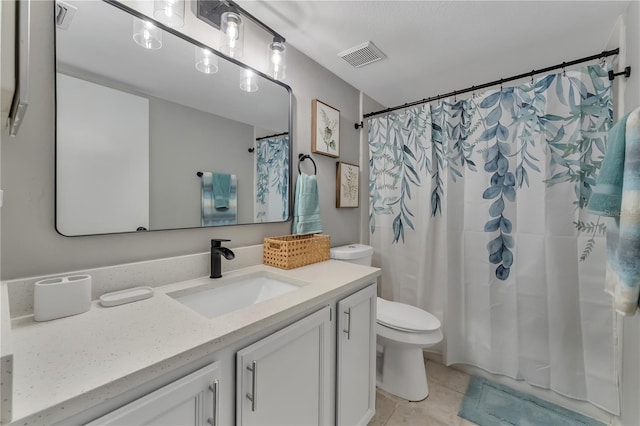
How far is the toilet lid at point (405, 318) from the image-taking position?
1.59 metres

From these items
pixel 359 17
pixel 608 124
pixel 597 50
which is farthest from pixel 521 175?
pixel 359 17

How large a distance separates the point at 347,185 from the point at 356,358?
4.18 feet

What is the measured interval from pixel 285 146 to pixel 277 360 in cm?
119

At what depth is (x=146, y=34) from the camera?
3.43ft

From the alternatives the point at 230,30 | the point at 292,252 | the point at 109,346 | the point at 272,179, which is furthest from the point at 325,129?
the point at 109,346

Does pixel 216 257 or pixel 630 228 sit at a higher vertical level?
pixel 630 228

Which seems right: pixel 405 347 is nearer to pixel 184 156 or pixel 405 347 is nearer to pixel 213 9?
pixel 184 156

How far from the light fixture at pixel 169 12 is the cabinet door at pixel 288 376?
129 cm

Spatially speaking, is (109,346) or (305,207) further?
(305,207)

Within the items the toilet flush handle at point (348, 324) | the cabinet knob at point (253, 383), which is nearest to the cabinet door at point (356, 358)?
the toilet flush handle at point (348, 324)

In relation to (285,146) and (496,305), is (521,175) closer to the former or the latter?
(496,305)

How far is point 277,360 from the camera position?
0.86 m

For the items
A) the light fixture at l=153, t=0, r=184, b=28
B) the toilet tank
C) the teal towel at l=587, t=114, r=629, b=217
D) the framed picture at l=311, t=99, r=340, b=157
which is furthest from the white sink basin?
the teal towel at l=587, t=114, r=629, b=217

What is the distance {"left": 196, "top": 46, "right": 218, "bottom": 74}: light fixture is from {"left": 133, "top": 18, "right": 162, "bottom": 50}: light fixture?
16cm
